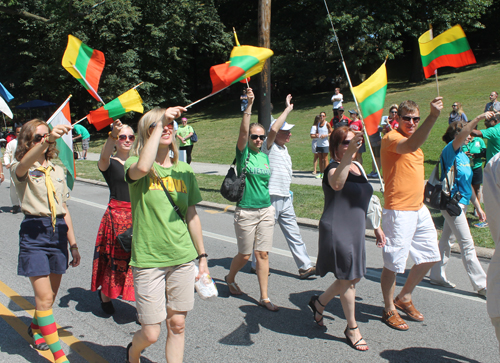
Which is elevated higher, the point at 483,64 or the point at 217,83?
the point at 483,64

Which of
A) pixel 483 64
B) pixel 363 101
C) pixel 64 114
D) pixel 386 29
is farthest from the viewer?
pixel 483 64

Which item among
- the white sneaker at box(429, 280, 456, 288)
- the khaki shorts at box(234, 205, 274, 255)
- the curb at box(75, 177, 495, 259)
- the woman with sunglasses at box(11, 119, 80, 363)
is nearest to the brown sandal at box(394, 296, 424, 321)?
the white sneaker at box(429, 280, 456, 288)

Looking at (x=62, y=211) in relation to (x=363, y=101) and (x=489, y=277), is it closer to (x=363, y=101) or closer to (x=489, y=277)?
(x=363, y=101)

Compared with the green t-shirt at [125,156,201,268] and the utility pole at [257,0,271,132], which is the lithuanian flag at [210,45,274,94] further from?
the utility pole at [257,0,271,132]

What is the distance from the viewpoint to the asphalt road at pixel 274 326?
11.8 ft

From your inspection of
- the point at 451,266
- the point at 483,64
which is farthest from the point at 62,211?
the point at 483,64

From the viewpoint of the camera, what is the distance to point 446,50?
14.4ft

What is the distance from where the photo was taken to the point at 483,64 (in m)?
32.0

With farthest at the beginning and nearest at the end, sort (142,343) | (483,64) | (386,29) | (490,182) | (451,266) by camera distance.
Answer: (483,64) → (386,29) → (451,266) → (142,343) → (490,182)

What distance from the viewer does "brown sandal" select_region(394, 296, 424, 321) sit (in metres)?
4.14

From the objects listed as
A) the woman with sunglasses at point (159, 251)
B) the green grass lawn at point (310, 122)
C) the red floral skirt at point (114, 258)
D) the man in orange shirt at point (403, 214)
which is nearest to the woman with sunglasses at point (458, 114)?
the green grass lawn at point (310, 122)

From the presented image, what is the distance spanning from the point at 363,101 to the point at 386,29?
86.7 ft

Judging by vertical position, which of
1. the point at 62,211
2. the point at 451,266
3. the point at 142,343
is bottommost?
the point at 451,266

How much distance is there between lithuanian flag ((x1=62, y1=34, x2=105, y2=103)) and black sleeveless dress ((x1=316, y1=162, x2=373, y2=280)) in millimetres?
2401
